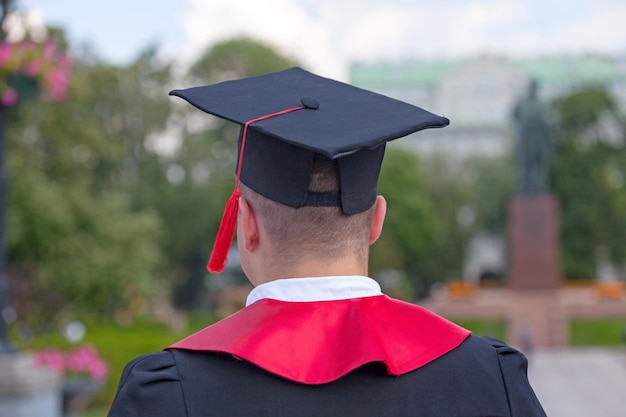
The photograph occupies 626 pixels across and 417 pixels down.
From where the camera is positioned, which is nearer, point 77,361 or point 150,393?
point 150,393

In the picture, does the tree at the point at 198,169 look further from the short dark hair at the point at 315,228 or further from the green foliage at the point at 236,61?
the short dark hair at the point at 315,228

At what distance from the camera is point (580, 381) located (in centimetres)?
1554

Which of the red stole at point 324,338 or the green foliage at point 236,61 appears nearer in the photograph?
the red stole at point 324,338

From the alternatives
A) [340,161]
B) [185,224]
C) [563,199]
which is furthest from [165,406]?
[563,199]

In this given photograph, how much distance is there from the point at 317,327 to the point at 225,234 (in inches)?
16.7

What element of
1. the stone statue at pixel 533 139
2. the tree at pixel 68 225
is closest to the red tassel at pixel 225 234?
the tree at pixel 68 225

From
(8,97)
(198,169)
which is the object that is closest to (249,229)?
(8,97)

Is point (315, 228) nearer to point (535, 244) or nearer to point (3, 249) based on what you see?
point (3, 249)

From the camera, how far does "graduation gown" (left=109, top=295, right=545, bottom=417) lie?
5.58 ft

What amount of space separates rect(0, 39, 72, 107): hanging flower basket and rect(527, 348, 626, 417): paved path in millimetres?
7371

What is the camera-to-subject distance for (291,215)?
5.90ft

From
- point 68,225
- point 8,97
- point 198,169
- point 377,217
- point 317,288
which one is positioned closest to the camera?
point 317,288

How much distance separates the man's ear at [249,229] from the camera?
5.99 feet

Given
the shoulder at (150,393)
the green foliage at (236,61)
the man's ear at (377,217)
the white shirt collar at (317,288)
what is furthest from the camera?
the green foliage at (236,61)
